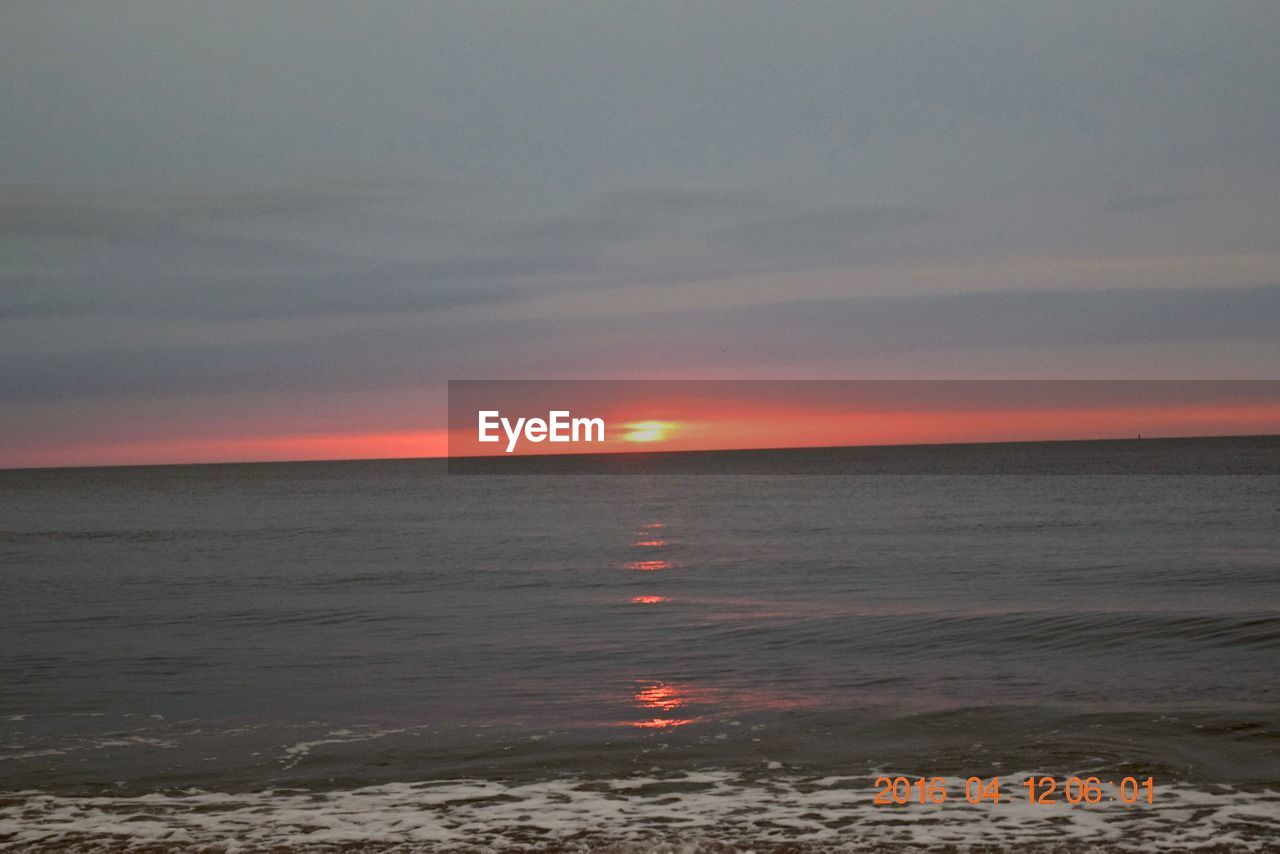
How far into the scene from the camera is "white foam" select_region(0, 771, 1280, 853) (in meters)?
8.68

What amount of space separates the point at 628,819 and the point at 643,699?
4778mm

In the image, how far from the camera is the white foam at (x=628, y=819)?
8.68 metres

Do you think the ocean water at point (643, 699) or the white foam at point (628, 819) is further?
the ocean water at point (643, 699)

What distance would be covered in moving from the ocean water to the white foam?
38mm

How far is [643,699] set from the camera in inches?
555

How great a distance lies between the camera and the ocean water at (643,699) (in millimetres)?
9234

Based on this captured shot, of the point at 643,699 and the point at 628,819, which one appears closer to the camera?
the point at 628,819

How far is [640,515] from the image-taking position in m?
63.0

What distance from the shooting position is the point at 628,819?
9.32 metres

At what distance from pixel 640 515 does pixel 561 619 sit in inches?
1617

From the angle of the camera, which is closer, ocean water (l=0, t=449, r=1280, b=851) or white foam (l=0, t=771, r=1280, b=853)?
white foam (l=0, t=771, r=1280, b=853)

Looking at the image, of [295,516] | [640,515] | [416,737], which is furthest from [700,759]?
[295,516]

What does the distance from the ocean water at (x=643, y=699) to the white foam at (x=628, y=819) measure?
38 mm

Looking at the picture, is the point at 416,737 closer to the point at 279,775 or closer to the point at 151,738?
the point at 279,775
